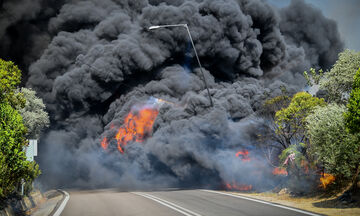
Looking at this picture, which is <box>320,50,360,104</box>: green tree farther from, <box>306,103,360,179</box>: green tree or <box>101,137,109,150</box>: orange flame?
<box>101,137,109,150</box>: orange flame

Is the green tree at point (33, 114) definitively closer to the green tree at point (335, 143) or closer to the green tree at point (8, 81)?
the green tree at point (8, 81)

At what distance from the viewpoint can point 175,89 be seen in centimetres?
3612

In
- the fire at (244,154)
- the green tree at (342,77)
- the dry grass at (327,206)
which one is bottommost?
the dry grass at (327,206)

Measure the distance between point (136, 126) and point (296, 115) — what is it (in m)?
18.5

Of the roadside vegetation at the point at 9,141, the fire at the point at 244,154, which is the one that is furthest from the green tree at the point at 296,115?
the roadside vegetation at the point at 9,141

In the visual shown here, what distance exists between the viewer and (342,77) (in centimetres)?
2119

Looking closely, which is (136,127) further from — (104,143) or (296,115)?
(296,115)

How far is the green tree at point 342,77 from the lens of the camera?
20953 millimetres

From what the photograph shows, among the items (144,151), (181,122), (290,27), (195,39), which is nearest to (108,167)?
(144,151)

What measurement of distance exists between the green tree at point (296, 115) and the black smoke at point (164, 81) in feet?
14.1

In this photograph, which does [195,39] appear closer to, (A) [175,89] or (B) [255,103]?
(A) [175,89]

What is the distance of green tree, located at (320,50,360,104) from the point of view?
2095 centimetres

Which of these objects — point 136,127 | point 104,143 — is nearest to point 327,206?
point 136,127

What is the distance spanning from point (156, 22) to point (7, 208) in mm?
27664
